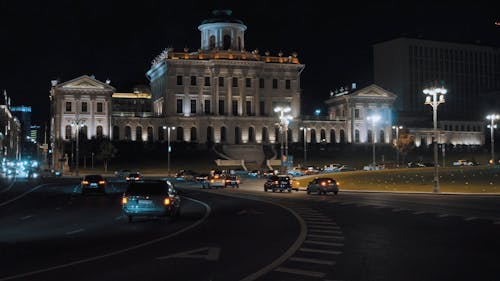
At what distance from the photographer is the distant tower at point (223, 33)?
462ft

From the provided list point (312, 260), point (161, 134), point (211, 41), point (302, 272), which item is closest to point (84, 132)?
point (161, 134)

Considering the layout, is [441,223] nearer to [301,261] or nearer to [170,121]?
[301,261]

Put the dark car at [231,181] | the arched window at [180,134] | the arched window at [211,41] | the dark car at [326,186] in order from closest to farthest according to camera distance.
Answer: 1. the dark car at [326,186]
2. the dark car at [231,181]
3. the arched window at [180,134]
4. the arched window at [211,41]

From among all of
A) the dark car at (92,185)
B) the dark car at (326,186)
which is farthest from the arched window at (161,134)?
the dark car at (326,186)

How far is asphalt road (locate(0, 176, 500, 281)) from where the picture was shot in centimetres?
1478

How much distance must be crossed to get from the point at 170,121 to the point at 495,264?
405 feet

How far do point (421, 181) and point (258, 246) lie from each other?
170ft

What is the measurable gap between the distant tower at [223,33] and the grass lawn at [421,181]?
2581 inches

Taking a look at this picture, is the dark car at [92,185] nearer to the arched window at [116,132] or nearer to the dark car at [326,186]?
the dark car at [326,186]

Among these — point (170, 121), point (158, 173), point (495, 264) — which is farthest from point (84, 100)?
point (495, 264)

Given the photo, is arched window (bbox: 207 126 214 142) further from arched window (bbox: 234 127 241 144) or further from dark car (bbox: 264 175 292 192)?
dark car (bbox: 264 175 292 192)

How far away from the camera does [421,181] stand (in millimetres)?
68500

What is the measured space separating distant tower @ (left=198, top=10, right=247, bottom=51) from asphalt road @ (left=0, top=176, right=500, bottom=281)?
11047 centimetres

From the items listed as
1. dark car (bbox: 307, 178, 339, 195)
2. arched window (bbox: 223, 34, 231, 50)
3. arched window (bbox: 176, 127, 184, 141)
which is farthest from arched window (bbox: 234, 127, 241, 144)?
dark car (bbox: 307, 178, 339, 195)
